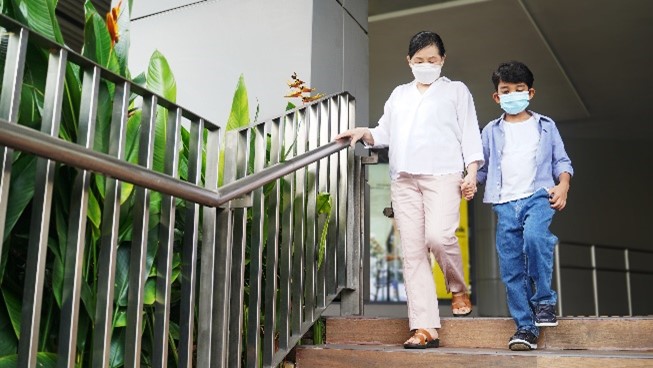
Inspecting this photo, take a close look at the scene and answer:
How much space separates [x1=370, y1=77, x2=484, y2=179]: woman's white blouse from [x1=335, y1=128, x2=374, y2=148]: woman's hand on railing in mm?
166

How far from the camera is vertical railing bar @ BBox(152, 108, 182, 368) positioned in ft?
6.37

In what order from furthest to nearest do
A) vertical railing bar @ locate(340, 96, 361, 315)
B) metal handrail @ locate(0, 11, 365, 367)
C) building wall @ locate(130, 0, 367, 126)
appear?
building wall @ locate(130, 0, 367, 126), vertical railing bar @ locate(340, 96, 361, 315), metal handrail @ locate(0, 11, 365, 367)

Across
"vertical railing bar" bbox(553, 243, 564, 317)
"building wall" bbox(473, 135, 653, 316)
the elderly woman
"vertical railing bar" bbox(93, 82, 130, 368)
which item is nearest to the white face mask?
the elderly woman

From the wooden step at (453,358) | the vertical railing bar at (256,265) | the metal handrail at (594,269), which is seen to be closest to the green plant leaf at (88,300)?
the vertical railing bar at (256,265)

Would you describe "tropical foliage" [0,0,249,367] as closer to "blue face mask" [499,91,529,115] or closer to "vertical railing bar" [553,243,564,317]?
"blue face mask" [499,91,529,115]

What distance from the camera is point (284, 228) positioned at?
2.67 metres

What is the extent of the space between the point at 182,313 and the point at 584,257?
8.28 metres

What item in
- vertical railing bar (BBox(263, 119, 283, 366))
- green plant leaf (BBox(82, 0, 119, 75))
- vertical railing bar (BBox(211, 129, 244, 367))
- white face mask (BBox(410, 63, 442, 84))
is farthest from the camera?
white face mask (BBox(410, 63, 442, 84))

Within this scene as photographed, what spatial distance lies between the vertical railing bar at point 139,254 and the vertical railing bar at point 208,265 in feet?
0.79

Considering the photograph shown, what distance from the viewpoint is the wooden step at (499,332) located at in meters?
2.52

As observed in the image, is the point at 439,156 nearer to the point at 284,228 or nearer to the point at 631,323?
the point at 284,228

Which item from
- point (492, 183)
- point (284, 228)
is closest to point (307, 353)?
point (284, 228)

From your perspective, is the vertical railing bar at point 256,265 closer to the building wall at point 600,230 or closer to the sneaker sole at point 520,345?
the sneaker sole at point 520,345

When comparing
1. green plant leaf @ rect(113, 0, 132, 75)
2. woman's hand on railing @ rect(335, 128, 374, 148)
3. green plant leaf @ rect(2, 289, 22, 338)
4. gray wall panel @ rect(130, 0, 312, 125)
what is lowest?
green plant leaf @ rect(2, 289, 22, 338)
